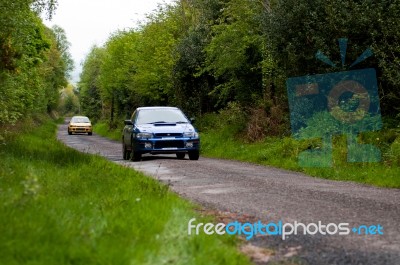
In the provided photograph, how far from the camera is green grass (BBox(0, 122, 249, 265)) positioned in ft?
14.3

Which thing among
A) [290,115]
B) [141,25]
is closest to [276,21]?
[290,115]

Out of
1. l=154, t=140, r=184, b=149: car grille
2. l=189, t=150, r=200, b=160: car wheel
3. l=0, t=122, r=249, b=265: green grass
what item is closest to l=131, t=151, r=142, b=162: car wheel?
l=154, t=140, r=184, b=149: car grille

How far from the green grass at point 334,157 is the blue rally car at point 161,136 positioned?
2565mm

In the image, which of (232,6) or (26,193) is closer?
(26,193)

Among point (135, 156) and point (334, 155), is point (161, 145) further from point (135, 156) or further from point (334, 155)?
point (334, 155)

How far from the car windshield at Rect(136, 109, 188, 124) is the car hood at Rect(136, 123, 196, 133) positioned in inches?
17.8

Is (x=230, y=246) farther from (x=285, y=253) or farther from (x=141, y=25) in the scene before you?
(x=141, y=25)

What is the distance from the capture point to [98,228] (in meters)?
5.20

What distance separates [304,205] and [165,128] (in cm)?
942

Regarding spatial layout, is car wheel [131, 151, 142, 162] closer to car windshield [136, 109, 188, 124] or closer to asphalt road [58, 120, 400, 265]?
car windshield [136, 109, 188, 124]

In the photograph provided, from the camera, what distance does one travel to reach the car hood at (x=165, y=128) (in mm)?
16797

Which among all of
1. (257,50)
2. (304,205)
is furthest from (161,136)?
(257,50)

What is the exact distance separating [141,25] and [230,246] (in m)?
41.0

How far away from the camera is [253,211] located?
743 centimetres
